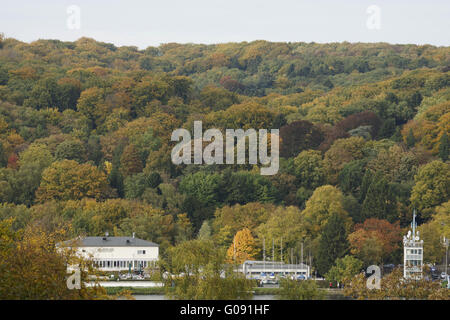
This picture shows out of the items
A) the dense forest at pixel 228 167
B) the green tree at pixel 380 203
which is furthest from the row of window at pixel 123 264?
the green tree at pixel 380 203

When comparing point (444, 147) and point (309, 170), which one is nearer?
point (309, 170)

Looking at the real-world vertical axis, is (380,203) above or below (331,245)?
above

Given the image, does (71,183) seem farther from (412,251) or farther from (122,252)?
(412,251)

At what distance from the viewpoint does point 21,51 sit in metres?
177

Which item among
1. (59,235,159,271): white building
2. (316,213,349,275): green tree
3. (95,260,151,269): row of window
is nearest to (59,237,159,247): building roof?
(59,235,159,271): white building

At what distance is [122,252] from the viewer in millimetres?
80562

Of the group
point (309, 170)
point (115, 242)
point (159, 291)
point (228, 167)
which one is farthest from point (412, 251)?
point (228, 167)

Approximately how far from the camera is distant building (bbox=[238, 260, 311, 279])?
7712cm

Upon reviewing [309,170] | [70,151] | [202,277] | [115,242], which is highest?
[70,151]

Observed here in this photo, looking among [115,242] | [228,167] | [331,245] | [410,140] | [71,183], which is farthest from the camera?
[410,140]

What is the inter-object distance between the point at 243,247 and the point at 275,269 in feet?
15.4

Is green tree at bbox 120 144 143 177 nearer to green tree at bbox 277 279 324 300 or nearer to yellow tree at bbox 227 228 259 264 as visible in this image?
yellow tree at bbox 227 228 259 264

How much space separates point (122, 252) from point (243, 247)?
31.9 ft

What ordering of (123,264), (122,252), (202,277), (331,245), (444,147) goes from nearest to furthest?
1. (202,277)
2. (331,245)
3. (122,252)
4. (123,264)
5. (444,147)
